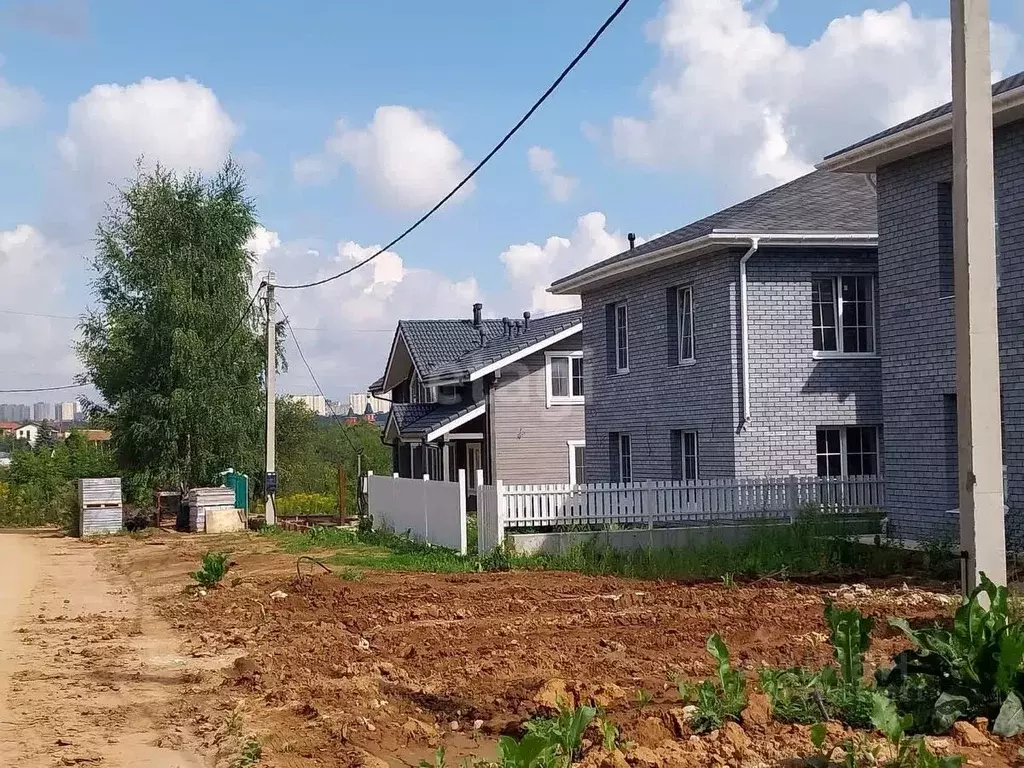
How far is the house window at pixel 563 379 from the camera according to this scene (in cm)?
3319

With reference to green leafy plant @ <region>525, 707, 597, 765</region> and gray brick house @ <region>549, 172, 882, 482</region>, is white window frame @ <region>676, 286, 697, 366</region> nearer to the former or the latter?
gray brick house @ <region>549, 172, 882, 482</region>

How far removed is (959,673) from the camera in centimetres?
702

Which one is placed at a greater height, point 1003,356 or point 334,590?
point 1003,356

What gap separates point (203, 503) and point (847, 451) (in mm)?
18210

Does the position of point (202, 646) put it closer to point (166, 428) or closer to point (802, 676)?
point (802, 676)

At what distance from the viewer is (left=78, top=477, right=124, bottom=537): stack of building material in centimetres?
3241

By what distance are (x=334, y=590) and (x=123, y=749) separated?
763 centimetres

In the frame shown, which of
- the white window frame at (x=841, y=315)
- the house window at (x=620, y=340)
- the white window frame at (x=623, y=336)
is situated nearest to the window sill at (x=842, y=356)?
the white window frame at (x=841, y=315)

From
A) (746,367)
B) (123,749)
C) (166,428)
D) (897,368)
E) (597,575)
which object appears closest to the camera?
(123,749)

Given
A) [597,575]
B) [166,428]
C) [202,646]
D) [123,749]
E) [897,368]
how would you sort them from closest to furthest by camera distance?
[123,749] → [202,646] → [597,575] → [897,368] → [166,428]

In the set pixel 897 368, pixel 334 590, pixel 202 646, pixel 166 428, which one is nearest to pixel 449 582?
pixel 334 590

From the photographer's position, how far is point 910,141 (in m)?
16.2

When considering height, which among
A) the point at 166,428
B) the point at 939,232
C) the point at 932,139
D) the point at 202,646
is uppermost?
the point at 932,139

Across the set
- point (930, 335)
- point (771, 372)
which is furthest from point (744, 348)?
point (930, 335)
